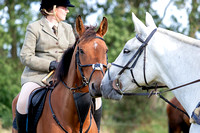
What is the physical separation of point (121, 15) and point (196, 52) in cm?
1335

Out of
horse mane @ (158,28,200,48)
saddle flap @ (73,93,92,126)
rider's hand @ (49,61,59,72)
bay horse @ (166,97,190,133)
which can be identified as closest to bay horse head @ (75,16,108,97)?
saddle flap @ (73,93,92,126)

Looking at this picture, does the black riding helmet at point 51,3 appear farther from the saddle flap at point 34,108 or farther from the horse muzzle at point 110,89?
the horse muzzle at point 110,89

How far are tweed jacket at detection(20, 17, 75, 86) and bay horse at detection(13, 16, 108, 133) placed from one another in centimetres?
40

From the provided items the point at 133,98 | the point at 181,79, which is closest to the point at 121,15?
the point at 133,98

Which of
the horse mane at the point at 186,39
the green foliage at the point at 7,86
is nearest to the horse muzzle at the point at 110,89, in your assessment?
the horse mane at the point at 186,39

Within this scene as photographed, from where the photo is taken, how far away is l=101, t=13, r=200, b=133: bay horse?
346 centimetres

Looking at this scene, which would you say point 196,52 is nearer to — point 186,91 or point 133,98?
point 186,91

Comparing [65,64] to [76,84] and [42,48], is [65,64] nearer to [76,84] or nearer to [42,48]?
[76,84]

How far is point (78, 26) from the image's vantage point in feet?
14.6

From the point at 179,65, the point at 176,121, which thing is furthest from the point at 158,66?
the point at 176,121

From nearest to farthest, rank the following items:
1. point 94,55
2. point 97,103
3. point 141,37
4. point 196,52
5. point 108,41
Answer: point 196,52
point 141,37
point 94,55
point 97,103
point 108,41

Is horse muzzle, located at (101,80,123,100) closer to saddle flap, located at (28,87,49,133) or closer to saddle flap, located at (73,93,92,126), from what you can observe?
saddle flap, located at (73,93,92,126)

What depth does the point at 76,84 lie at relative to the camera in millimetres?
4320

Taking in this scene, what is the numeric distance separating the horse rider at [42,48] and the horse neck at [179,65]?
1.59 m
